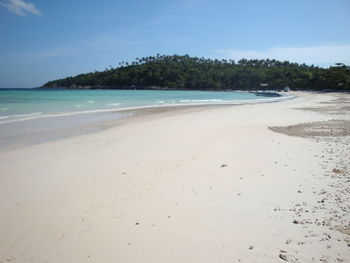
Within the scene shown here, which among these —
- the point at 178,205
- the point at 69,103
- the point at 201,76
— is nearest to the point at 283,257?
the point at 178,205

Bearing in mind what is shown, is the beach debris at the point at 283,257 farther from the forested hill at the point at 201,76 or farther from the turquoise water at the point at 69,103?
the forested hill at the point at 201,76

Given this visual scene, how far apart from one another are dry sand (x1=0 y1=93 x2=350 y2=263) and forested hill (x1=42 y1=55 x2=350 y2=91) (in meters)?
85.6

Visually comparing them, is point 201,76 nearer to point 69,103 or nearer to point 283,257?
point 69,103

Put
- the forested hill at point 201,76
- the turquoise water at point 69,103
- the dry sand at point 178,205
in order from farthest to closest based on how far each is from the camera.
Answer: the forested hill at point 201,76 < the turquoise water at point 69,103 < the dry sand at point 178,205

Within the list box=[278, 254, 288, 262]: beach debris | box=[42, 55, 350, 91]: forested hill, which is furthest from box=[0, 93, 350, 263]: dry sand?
box=[42, 55, 350, 91]: forested hill

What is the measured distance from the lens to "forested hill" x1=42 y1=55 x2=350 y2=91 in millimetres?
99312

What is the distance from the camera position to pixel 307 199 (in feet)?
13.9

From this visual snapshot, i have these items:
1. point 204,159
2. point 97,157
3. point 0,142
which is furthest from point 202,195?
point 0,142

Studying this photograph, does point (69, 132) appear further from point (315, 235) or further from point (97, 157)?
point (315, 235)

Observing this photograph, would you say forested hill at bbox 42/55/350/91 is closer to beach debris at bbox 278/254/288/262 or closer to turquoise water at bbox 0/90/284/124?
turquoise water at bbox 0/90/284/124

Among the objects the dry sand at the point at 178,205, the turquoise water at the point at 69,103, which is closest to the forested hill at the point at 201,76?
the turquoise water at the point at 69,103

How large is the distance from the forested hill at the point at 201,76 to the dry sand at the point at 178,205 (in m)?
85.6

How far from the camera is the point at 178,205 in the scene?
4203 mm

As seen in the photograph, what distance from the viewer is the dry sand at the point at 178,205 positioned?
10.1ft
